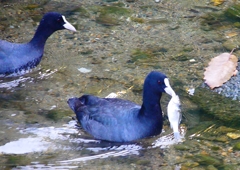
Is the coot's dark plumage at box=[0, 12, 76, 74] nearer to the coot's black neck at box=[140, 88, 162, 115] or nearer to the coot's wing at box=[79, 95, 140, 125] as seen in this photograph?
the coot's wing at box=[79, 95, 140, 125]

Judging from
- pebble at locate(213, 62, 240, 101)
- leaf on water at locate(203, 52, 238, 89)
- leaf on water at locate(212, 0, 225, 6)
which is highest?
leaf on water at locate(212, 0, 225, 6)

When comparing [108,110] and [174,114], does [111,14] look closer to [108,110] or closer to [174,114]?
[108,110]

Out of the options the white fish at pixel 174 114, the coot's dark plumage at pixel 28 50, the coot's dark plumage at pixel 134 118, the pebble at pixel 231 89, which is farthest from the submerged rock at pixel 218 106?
the coot's dark plumage at pixel 28 50

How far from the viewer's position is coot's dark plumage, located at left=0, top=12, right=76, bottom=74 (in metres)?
6.77

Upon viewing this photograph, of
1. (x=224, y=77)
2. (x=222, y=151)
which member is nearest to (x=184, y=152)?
(x=222, y=151)

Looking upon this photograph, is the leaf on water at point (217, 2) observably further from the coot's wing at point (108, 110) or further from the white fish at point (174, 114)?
the white fish at point (174, 114)

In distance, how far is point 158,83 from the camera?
17.4 ft

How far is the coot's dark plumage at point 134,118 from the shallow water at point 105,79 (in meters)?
0.11

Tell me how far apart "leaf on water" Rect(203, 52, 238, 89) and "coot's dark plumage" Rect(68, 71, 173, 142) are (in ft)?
3.66

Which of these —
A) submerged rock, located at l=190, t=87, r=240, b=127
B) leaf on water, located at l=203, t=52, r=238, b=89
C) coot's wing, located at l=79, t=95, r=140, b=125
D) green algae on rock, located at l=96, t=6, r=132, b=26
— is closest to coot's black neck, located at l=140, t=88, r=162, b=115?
coot's wing, located at l=79, t=95, r=140, b=125

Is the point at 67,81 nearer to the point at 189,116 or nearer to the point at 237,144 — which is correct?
the point at 189,116

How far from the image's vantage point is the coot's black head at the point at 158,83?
5266 millimetres

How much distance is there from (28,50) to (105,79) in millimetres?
1172

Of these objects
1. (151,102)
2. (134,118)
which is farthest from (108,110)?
(151,102)
